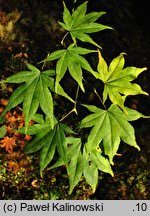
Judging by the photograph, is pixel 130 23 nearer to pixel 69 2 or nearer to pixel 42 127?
pixel 69 2

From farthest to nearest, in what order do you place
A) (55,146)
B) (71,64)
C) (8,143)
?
(8,143) → (55,146) → (71,64)

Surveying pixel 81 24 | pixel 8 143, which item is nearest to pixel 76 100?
pixel 81 24

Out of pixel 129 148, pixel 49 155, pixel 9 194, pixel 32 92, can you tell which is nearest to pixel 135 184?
pixel 129 148

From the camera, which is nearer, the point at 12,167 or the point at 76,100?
the point at 76,100

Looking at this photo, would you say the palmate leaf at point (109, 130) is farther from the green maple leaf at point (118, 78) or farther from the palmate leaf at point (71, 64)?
the palmate leaf at point (71, 64)

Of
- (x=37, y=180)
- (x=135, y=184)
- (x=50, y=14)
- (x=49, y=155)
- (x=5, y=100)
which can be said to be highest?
(x=50, y=14)

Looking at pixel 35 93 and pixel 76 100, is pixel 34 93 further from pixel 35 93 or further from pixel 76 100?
pixel 76 100
